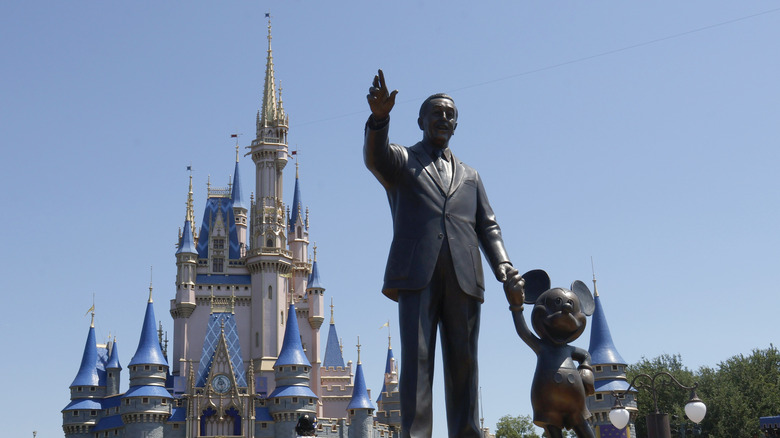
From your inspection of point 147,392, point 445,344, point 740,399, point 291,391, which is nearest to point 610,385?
point 740,399

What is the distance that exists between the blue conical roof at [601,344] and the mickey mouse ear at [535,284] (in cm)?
4471

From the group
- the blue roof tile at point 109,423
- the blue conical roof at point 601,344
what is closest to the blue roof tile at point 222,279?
the blue roof tile at point 109,423

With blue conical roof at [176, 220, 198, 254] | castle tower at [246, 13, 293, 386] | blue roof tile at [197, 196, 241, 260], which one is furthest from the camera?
blue roof tile at [197, 196, 241, 260]

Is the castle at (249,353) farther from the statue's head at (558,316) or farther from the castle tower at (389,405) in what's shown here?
the statue's head at (558,316)

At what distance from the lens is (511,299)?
752cm

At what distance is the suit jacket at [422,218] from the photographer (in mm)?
7402

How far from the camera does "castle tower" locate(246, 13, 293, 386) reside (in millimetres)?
Answer: 63812

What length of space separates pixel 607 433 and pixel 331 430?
18.2m

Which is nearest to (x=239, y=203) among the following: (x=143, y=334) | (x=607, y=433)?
(x=143, y=334)

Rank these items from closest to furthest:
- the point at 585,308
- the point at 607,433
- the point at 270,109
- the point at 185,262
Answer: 1. the point at 585,308
2. the point at 607,433
3. the point at 185,262
4. the point at 270,109

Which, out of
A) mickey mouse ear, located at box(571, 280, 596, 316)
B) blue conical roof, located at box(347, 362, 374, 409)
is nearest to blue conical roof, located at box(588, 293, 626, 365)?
blue conical roof, located at box(347, 362, 374, 409)

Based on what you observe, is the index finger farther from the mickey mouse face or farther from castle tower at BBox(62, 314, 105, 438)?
castle tower at BBox(62, 314, 105, 438)

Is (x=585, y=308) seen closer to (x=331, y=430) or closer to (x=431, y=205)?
(x=431, y=205)

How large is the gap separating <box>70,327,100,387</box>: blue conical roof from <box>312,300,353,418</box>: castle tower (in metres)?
15.5
